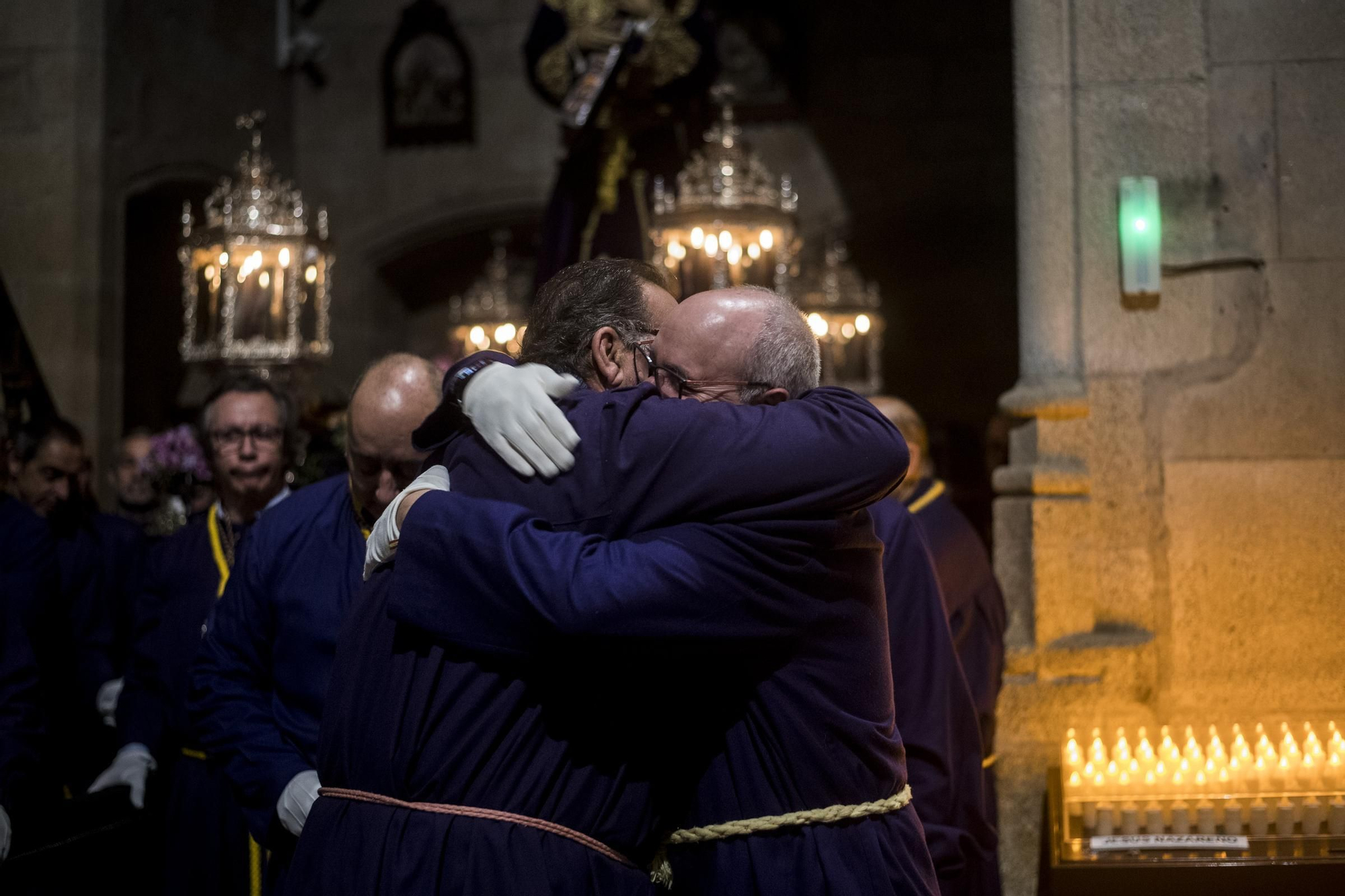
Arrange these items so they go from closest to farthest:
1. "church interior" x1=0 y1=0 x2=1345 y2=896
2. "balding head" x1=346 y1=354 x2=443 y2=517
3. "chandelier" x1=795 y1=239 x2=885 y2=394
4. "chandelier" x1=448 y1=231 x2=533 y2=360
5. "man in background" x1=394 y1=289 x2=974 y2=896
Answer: "man in background" x1=394 y1=289 x2=974 y2=896
"balding head" x1=346 y1=354 x2=443 y2=517
"church interior" x1=0 y1=0 x2=1345 y2=896
"chandelier" x1=795 y1=239 x2=885 y2=394
"chandelier" x1=448 y1=231 x2=533 y2=360

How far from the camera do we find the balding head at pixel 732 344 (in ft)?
6.98

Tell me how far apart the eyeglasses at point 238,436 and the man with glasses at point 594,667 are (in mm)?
2037

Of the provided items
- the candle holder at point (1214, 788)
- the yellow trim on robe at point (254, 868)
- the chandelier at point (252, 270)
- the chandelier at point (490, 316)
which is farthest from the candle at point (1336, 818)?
the chandelier at point (490, 316)

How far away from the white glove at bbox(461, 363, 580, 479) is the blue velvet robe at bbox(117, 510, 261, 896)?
1458 mm

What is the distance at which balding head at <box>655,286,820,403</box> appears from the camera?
2.13 m

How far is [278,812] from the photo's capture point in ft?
8.98

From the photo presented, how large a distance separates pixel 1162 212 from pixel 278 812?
314 centimetres

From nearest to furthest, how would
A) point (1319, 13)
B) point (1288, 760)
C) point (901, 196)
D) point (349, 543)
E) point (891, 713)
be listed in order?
point (891, 713) → point (349, 543) → point (1288, 760) → point (1319, 13) → point (901, 196)

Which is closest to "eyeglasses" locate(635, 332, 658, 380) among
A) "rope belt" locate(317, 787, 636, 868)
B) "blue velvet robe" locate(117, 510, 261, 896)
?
"rope belt" locate(317, 787, 636, 868)

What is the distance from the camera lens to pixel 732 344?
2.13m

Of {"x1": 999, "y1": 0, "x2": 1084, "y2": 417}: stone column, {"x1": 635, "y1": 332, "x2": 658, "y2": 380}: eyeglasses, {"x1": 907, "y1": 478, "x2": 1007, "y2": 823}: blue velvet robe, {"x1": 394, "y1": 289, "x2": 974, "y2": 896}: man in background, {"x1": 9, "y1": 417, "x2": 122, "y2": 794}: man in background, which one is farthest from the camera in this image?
{"x1": 9, "y1": 417, "x2": 122, "y2": 794}: man in background

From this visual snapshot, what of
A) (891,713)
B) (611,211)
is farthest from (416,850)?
(611,211)

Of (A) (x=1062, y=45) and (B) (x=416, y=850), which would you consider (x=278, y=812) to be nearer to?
(B) (x=416, y=850)

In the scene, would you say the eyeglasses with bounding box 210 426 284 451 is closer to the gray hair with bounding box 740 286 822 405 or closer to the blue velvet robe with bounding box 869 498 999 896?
the blue velvet robe with bounding box 869 498 999 896
